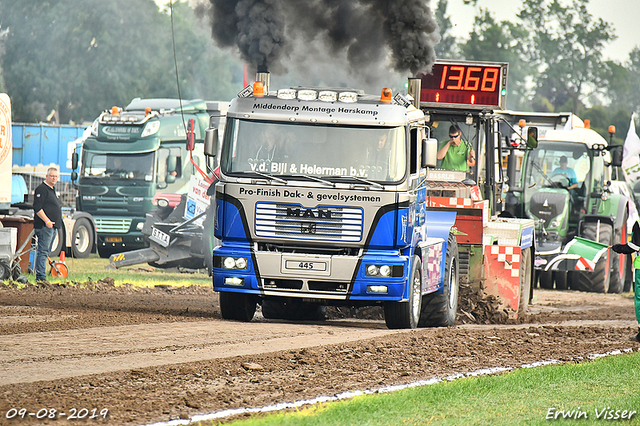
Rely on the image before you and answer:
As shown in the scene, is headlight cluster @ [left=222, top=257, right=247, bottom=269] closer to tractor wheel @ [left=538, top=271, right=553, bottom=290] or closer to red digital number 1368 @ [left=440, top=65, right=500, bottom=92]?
red digital number 1368 @ [left=440, top=65, right=500, bottom=92]

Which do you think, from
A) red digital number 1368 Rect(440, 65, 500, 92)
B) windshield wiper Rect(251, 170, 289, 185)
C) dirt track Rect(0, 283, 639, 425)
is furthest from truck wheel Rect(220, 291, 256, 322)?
red digital number 1368 Rect(440, 65, 500, 92)

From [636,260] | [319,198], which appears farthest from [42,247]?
[636,260]

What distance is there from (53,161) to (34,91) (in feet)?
65.2

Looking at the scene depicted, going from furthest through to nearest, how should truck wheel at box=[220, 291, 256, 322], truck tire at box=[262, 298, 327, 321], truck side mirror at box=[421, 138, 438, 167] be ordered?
truck tire at box=[262, 298, 327, 321] < truck wheel at box=[220, 291, 256, 322] < truck side mirror at box=[421, 138, 438, 167]

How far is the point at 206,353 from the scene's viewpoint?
9.98 metres

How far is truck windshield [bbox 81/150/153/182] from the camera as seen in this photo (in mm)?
26516

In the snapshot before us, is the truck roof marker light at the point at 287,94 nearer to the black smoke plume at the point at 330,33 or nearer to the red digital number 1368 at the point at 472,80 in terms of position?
the black smoke plume at the point at 330,33

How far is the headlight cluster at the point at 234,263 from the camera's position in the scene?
12242 mm

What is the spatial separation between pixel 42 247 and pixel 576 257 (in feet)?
35.9

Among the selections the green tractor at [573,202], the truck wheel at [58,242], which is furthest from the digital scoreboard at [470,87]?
the truck wheel at [58,242]

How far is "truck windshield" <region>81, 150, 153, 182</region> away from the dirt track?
10.8 meters

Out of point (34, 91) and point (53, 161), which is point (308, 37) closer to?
point (53, 161)

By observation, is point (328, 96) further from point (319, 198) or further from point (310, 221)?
point (310, 221)

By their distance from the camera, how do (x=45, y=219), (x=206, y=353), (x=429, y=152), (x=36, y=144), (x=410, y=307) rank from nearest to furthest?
(x=206, y=353) < (x=429, y=152) < (x=410, y=307) < (x=45, y=219) < (x=36, y=144)
